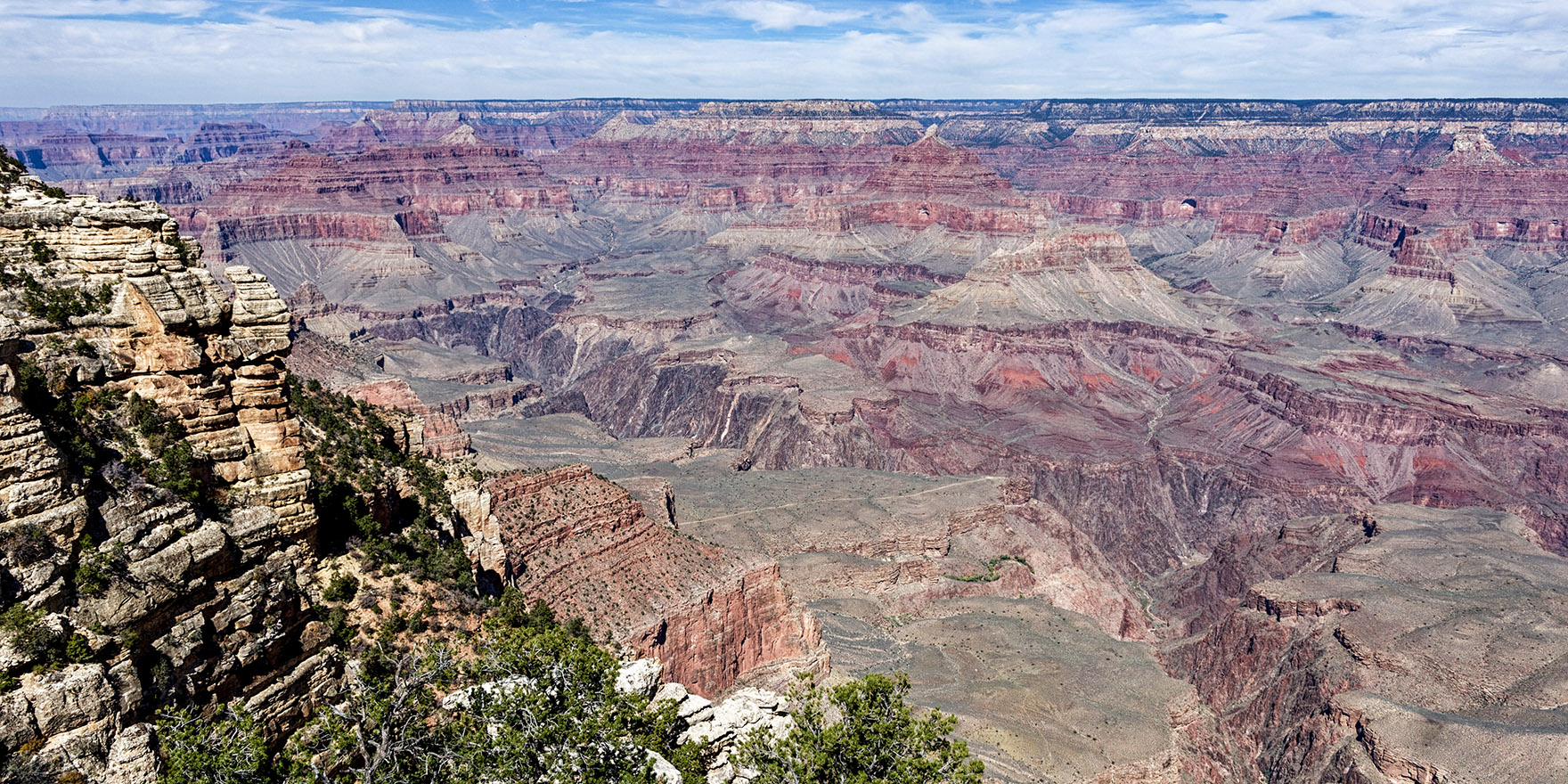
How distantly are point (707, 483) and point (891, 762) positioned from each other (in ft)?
241

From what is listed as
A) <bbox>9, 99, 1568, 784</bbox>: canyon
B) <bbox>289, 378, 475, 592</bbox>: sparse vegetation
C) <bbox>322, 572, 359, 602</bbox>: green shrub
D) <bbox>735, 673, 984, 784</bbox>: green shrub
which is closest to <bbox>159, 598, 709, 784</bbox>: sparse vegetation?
<bbox>9, 99, 1568, 784</bbox>: canyon

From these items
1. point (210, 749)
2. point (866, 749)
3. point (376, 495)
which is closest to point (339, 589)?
point (376, 495)

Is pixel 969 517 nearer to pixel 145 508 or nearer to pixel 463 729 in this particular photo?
pixel 463 729

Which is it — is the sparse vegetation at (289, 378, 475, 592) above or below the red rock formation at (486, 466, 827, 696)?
above

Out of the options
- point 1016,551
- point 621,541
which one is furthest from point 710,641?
point 1016,551

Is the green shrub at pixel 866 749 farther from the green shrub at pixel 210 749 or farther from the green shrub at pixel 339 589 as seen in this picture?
the green shrub at pixel 210 749

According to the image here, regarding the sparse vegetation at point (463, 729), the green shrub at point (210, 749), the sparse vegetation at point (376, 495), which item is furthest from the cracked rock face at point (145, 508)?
the sparse vegetation at point (376, 495)

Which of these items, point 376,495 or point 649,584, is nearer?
point 376,495

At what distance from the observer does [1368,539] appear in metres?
100

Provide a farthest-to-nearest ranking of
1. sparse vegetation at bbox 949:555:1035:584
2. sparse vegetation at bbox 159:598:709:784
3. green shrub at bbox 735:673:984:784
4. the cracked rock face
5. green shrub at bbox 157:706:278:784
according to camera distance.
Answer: sparse vegetation at bbox 949:555:1035:584
green shrub at bbox 735:673:984:784
sparse vegetation at bbox 159:598:709:784
green shrub at bbox 157:706:278:784
the cracked rock face

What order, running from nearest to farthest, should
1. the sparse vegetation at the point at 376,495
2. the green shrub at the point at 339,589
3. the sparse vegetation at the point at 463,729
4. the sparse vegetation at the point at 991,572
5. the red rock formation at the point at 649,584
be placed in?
the sparse vegetation at the point at 463,729 < the green shrub at the point at 339,589 < the sparse vegetation at the point at 376,495 < the red rock formation at the point at 649,584 < the sparse vegetation at the point at 991,572

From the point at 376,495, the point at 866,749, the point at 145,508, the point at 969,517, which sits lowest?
the point at 969,517

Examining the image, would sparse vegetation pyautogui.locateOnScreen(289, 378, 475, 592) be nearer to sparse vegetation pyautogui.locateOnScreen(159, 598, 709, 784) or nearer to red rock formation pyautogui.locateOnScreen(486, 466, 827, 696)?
sparse vegetation pyautogui.locateOnScreen(159, 598, 709, 784)

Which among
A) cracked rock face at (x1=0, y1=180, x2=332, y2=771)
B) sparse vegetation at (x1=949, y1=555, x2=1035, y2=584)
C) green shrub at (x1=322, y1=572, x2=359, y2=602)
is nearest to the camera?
cracked rock face at (x1=0, y1=180, x2=332, y2=771)
